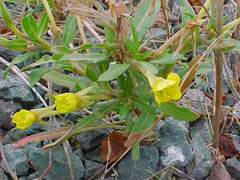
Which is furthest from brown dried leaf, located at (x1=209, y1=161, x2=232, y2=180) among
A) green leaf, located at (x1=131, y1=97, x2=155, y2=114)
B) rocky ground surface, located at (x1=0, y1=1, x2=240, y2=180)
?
green leaf, located at (x1=131, y1=97, x2=155, y2=114)

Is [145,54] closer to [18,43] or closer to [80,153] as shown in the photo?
[18,43]

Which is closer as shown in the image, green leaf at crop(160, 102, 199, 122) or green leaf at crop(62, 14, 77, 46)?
green leaf at crop(160, 102, 199, 122)

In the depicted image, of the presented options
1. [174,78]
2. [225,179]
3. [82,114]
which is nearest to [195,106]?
[225,179]

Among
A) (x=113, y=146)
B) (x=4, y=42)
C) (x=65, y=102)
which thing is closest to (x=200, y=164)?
(x=113, y=146)

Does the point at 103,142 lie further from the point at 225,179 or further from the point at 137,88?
the point at 225,179

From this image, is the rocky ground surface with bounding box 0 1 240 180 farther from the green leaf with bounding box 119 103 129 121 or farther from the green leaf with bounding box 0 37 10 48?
the green leaf with bounding box 0 37 10 48

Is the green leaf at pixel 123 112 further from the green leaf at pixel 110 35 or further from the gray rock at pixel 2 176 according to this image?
the gray rock at pixel 2 176
